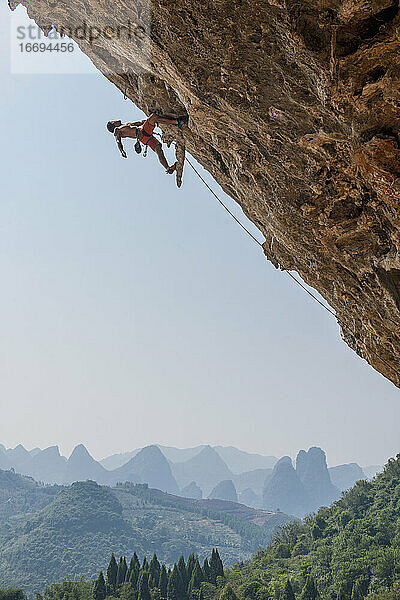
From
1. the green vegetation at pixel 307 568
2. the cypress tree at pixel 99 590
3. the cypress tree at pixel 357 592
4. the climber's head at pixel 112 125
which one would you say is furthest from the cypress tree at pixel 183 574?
the climber's head at pixel 112 125

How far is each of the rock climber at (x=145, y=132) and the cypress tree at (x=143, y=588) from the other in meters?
32.8

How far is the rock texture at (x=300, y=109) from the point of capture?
350 cm

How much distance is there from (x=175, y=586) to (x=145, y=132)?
35550 millimetres

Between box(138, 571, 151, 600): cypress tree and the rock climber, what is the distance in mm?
32837

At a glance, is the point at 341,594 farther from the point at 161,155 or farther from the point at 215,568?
the point at 161,155

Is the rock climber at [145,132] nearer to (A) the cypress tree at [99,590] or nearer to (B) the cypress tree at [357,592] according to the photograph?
(B) the cypress tree at [357,592]

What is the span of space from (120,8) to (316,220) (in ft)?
8.84

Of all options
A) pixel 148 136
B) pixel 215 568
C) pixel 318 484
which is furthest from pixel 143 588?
pixel 318 484

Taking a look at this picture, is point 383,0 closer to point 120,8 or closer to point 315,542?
point 120,8

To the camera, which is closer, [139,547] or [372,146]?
[372,146]

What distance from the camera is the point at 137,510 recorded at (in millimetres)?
123875

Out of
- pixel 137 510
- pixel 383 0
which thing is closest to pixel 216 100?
pixel 383 0

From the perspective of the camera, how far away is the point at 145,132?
644cm

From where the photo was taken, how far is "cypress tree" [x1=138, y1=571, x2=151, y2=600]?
32125 mm
